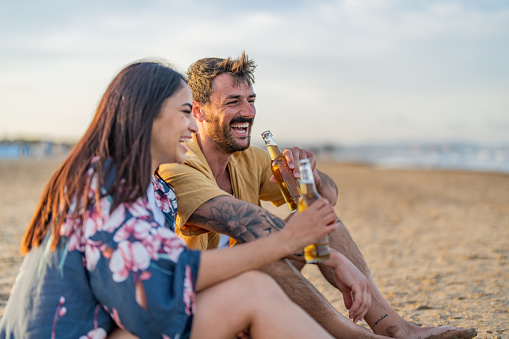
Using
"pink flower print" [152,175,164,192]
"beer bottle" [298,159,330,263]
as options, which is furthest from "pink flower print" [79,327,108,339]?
"beer bottle" [298,159,330,263]

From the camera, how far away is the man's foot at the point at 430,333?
249cm

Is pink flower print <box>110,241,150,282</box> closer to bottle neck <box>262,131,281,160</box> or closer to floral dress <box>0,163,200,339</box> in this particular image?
floral dress <box>0,163,200,339</box>

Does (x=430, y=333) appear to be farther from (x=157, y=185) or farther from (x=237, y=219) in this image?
(x=157, y=185)

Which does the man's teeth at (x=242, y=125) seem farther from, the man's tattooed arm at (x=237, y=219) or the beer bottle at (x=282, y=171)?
the man's tattooed arm at (x=237, y=219)

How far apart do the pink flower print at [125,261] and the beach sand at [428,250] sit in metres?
2.35

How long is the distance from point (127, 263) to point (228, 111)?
194cm

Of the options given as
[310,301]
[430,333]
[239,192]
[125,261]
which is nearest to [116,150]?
[125,261]

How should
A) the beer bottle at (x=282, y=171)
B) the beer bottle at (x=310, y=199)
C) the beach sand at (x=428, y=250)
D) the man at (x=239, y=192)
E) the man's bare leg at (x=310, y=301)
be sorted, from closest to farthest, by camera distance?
1. the beer bottle at (x=310, y=199)
2. the man's bare leg at (x=310, y=301)
3. the man at (x=239, y=192)
4. the beer bottle at (x=282, y=171)
5. the beach sand at (x=428, y=250)

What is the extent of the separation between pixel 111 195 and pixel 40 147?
4866 centimetres

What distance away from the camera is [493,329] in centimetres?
313

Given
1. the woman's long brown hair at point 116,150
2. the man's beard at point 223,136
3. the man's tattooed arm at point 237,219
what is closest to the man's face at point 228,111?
the man's beard at point 223,136

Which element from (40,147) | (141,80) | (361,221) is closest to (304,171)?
(141,80)

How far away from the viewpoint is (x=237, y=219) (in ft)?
8.07

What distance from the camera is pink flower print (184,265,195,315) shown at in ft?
5.25
